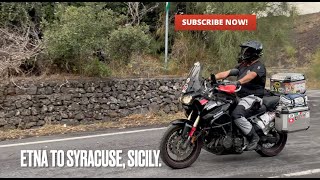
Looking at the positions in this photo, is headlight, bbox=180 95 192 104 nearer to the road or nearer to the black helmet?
the road

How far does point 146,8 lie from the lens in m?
14.6

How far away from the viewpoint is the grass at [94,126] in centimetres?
817

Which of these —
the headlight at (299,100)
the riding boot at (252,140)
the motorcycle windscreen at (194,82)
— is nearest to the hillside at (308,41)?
the headlight at (299,100)

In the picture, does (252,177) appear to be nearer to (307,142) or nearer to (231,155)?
→ (231,155)

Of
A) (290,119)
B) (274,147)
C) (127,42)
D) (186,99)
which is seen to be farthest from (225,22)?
(186,99)

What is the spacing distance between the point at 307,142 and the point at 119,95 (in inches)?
188

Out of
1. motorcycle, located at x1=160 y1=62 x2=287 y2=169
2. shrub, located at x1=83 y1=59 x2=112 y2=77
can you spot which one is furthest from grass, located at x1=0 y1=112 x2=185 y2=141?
motorcycle, located at x1=160 y1=62 x2=287 y2=169

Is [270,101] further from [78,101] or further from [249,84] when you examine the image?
[78,101]

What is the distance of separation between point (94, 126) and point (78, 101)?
0.91 meters

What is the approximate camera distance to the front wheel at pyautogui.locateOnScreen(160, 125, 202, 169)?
17.9 ft

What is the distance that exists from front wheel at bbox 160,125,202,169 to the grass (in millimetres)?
3402

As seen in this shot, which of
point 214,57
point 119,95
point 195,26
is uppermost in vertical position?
point 195,26

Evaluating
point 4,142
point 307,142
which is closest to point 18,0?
point 4,142

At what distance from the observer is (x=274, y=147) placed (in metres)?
6.41
